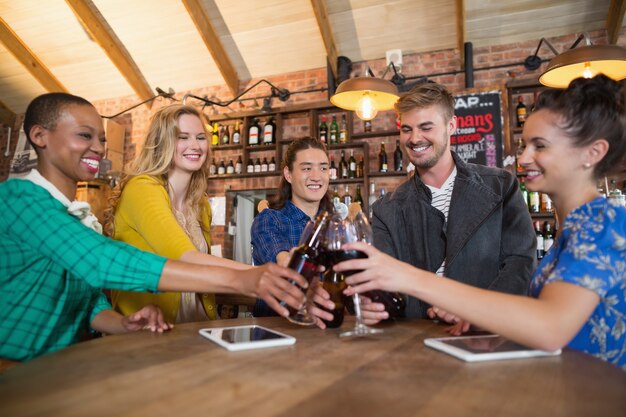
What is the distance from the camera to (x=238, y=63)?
572 centimetres

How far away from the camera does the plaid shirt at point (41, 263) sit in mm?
1115

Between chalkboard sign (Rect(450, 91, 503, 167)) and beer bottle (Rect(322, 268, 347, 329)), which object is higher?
chalkboard sign (Rect(450, 91, 503, 167))

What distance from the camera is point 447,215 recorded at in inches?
76.6

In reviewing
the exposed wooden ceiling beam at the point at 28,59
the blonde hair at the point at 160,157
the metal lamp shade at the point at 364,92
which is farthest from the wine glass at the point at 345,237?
the exposed wooden ceiling beam at the point at 28,59

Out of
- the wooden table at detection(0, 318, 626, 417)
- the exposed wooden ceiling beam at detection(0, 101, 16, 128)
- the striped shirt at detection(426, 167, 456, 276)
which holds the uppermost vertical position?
the exposed wooden ceiling beam at detection(0, 101, 16, 128)

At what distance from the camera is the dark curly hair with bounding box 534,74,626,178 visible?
1.11 metres

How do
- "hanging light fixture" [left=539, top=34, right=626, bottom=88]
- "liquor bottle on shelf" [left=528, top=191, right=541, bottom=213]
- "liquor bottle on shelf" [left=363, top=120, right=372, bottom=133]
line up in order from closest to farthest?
"hanging light fixture" [left=539, top=34, right=626, bottom=88]
"liquor bottle on shelf" [left=528, top=191, right=541, bottom=213]
"liquor bottle on shelf" [left=363, top=120, right=372, bottom=133]

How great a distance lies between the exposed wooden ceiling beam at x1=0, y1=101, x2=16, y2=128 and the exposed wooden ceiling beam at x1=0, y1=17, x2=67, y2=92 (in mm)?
1236

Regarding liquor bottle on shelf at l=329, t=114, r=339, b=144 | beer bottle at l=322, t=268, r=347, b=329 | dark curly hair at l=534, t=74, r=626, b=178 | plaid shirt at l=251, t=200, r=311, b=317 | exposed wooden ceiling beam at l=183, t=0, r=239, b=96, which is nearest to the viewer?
dark curly hair at l=534, t=74, r=626, b=178

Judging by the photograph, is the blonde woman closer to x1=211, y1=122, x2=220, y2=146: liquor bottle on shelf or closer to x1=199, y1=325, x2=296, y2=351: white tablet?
x1=199, y1=325, x2=296, y2=351: white tablet

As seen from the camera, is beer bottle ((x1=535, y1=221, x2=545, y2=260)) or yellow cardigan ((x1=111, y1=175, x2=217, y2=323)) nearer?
yellow cardigan ((x1=111, y1=175, x2=217, y2=323))

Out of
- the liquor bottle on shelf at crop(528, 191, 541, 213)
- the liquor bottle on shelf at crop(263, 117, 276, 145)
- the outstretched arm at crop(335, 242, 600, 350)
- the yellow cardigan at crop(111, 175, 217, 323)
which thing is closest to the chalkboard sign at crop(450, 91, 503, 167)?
the liquor bottle on shelf at crop(528, 191, 541, 213)

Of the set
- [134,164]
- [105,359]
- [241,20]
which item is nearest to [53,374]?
[105,359]

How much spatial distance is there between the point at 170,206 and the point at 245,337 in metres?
0.83
